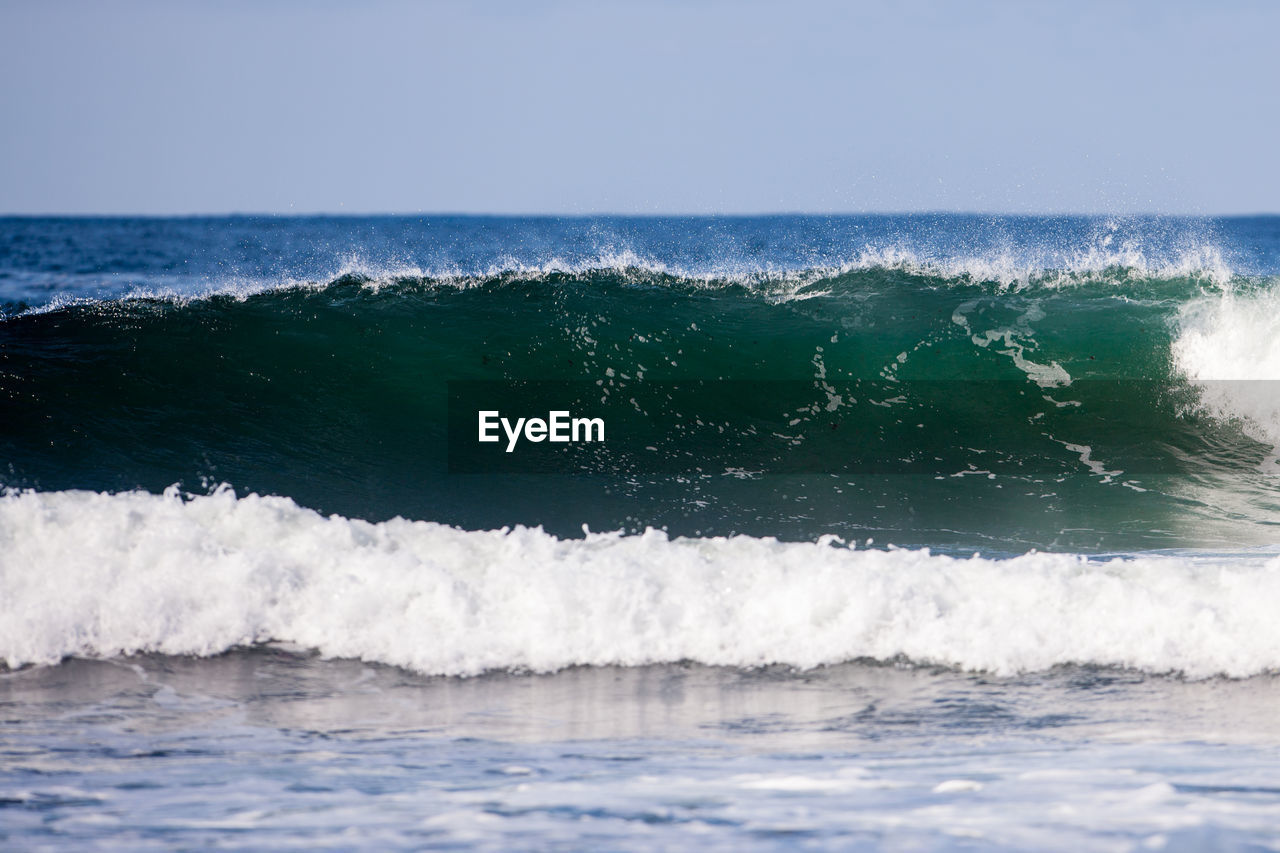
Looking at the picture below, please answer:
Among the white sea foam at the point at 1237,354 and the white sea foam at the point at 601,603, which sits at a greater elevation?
the white sea foam at the point at 1237,354

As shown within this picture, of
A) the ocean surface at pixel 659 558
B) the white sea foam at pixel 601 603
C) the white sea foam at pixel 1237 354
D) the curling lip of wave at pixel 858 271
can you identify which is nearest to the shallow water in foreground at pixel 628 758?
the ocean surface at pixel 659 558

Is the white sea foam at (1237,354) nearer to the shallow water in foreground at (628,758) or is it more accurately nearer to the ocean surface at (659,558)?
the ocean surface at (659,558)

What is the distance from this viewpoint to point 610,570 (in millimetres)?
4605

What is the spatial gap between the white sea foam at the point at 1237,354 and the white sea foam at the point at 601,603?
4095 millimetres

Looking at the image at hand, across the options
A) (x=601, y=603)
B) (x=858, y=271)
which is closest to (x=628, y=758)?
(x=601, y=603)

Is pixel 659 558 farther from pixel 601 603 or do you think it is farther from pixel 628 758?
pixel 628 758

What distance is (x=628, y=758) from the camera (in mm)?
3385

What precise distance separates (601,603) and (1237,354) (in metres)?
6.73

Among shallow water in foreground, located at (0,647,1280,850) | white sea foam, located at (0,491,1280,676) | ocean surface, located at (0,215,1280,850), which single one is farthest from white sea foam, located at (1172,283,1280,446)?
shallow water in foreground, located at (0,647,1280,850)

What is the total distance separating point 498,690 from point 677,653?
2.42 ft

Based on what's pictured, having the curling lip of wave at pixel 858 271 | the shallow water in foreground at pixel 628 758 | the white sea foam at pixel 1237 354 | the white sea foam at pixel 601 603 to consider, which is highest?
Result: the curling lip of wave at pixel 858 271

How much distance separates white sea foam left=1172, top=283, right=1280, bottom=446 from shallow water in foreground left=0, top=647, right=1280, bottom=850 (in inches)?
197

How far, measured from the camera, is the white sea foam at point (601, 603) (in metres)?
4.28

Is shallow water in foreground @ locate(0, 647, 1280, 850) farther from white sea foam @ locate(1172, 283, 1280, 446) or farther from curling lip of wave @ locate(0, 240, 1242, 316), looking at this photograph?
curling lip of wave @ locate(0, 240, 1242, 316)
